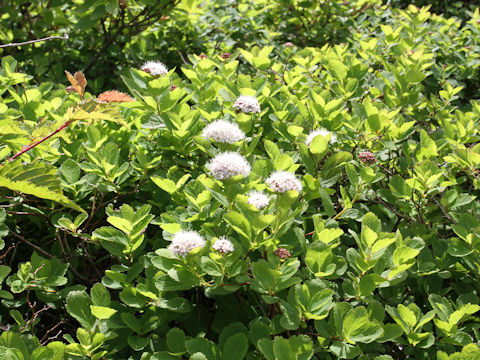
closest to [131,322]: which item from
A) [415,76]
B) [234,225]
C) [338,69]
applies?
[234,225]

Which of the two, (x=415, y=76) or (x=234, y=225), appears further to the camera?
(x=415, y=76)

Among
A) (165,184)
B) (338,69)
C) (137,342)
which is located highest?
(338,69)

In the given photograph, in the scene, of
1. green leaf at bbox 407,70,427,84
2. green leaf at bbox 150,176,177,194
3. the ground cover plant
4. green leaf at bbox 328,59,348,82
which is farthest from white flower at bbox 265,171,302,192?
green leaf at bbox 407,70,427,84

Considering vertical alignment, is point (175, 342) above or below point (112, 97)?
below

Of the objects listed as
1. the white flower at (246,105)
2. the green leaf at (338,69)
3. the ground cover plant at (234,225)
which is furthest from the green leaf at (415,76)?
the white flower at (246,105)

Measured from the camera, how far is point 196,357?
1.05m

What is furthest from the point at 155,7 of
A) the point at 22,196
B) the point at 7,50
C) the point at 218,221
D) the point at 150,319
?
the point at 150,319

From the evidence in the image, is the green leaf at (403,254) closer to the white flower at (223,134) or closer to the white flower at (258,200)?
the white flower at (258,200)

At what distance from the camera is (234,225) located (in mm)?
1188

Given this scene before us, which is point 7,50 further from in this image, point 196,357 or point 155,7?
point 196,357

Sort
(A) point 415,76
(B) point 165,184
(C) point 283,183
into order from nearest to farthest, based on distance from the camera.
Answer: (C) point 283,183, (B) point 165,184, (A) point 415,76

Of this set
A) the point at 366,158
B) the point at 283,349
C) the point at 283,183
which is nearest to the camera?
the point at 283,349

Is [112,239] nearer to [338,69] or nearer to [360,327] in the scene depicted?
[360,327]

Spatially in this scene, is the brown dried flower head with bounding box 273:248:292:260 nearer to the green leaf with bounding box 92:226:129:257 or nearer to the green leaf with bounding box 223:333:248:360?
the green leaf with bounding box 223:333:248:360
